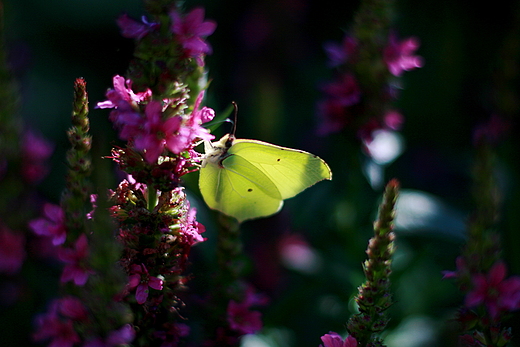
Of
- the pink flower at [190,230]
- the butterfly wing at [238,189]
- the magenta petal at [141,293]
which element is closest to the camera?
the magenta petal at [141,293]

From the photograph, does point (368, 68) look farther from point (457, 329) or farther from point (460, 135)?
point (460, 135)

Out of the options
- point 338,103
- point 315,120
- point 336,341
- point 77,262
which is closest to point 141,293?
point 77,262

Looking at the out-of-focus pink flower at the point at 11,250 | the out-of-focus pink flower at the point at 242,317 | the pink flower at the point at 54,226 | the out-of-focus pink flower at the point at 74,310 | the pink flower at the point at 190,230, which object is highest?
the out-of-focus pink flower at the point at 74,310

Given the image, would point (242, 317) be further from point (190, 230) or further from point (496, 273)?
point (496, 273)

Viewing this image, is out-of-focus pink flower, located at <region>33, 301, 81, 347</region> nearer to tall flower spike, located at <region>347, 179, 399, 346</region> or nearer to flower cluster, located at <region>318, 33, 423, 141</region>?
tall flower spike, located at <region>347, 179, 399, 346</region>

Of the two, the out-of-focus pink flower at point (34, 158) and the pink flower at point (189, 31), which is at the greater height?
the pink flower at point (189, 31)

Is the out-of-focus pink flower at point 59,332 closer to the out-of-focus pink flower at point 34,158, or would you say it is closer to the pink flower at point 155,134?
the pink flower at point 155,134

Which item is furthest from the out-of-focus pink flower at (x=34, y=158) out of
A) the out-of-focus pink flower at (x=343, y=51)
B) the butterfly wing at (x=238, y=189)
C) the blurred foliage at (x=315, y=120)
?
the out-of-focus pink flower at (x=343, y=51)

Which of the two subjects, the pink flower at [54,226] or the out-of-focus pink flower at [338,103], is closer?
the pink flower at [54,226]

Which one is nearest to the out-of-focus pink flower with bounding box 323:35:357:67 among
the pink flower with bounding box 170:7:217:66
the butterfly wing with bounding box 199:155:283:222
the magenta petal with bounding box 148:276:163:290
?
the butterfly wing with bounding box 199:155:283:222
